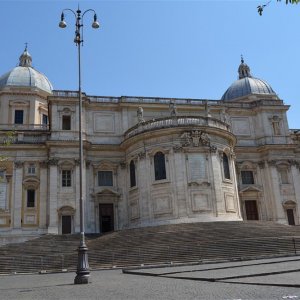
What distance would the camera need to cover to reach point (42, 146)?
3978cm

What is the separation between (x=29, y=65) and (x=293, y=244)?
44820 mm

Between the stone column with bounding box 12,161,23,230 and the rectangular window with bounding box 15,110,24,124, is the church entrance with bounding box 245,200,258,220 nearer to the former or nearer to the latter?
the stone column with bounding box 12,161,23,230

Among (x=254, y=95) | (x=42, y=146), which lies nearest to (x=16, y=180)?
(x=42, y=146)

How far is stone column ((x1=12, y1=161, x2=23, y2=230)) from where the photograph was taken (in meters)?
37.4

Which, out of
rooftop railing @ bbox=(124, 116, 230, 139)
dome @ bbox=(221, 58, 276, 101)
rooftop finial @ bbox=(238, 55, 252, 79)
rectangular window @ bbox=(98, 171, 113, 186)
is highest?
rooftop finial @ bbox=(238, 55, 252, 79)

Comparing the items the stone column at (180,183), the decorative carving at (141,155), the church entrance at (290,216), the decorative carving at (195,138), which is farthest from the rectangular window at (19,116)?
the church entrance at (290,216)

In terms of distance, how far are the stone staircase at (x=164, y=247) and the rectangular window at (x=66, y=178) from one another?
7.73 metres

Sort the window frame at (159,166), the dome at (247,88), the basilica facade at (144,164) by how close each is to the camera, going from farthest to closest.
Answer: the dome at (247,88) → the window frame at (159,166) → the basilica facade at (144,164)

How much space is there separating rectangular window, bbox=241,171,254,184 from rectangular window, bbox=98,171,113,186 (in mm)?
14219

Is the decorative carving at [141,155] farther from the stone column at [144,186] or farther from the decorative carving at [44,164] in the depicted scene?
the decorative carving at [44,164]

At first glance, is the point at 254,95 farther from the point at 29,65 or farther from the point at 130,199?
the point at 29,65

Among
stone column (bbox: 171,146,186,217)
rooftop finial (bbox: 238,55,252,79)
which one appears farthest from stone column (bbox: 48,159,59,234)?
rooftop finial (bbox: 238,55,252,79)

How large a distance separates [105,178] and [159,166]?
22.8 ft

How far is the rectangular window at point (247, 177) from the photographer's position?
4374cm
